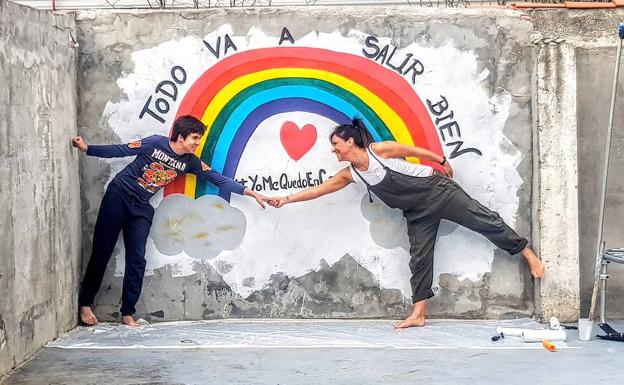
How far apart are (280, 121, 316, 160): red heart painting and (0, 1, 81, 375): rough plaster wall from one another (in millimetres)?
1700

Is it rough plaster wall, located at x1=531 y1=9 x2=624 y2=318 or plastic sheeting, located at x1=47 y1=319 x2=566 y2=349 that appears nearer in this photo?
plastic sheeting, located at x1=47 y1=319 x2=566 y2=349

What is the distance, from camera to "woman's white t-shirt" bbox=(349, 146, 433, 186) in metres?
7.50

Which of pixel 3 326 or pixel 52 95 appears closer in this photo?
pixel 3 326

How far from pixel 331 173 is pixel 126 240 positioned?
1741mm

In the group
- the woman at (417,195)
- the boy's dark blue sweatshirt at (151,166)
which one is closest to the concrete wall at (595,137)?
the woman at (417,195)

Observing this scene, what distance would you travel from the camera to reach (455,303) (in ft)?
25.5

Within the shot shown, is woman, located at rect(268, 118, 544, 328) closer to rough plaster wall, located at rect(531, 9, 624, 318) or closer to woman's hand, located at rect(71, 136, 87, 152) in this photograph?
rough plaster wall, located at rect(531, 9, 624, 318)

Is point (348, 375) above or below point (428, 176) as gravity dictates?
below

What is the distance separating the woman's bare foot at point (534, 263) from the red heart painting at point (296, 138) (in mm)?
1927

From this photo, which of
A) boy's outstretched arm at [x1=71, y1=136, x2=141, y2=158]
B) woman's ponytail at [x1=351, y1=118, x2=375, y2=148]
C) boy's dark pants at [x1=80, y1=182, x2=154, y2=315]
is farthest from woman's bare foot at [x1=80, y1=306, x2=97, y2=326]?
woman's ponytail at [x1=351, y1=118, x2=375, y2=148]

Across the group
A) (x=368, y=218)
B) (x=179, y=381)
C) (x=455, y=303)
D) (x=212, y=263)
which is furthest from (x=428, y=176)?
(x=179, y=381)

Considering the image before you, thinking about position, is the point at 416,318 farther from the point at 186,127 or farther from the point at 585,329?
the point at 186,127

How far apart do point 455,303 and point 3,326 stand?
11.7 ft

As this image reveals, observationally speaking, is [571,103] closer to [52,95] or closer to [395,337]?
[395,337]
